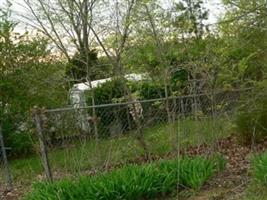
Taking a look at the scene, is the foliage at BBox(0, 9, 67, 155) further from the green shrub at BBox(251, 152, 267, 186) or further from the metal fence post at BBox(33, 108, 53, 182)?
the green shrub at BBox(251, 152, 267, 186)

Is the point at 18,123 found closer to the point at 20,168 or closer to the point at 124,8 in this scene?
the point at 20,168

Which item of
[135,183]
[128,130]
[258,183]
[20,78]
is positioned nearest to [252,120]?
[128,130]

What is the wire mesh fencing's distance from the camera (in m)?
7.25

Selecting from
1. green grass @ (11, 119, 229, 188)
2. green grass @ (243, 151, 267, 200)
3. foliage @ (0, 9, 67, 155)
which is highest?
foliage @ (0, 9, 67, 155)

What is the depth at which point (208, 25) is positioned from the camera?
7.73m

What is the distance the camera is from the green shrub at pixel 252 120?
8.72 m

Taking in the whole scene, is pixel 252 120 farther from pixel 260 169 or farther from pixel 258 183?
pixel 260 169

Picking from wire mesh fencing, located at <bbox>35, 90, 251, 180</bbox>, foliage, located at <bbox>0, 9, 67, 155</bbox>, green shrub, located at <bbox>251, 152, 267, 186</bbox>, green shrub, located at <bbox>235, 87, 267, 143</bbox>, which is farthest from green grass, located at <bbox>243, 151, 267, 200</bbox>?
foliage, located at <bbox>0, 9, 67, 155</bbox>

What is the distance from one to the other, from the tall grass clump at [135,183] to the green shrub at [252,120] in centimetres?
227

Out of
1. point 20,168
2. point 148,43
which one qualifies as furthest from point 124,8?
point 20,168

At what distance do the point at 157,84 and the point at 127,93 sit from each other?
58cm

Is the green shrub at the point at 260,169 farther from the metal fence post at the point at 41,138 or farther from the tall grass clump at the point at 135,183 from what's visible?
the metal fence post at the point at 41,138

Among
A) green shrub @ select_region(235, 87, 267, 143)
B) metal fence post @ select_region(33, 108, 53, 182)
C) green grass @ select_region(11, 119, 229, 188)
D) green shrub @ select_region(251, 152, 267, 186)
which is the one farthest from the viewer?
green shrub @ select_region(235, 87, 267, 143)

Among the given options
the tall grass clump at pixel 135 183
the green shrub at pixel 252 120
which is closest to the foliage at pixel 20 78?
the green shrub at pixel 252 120
